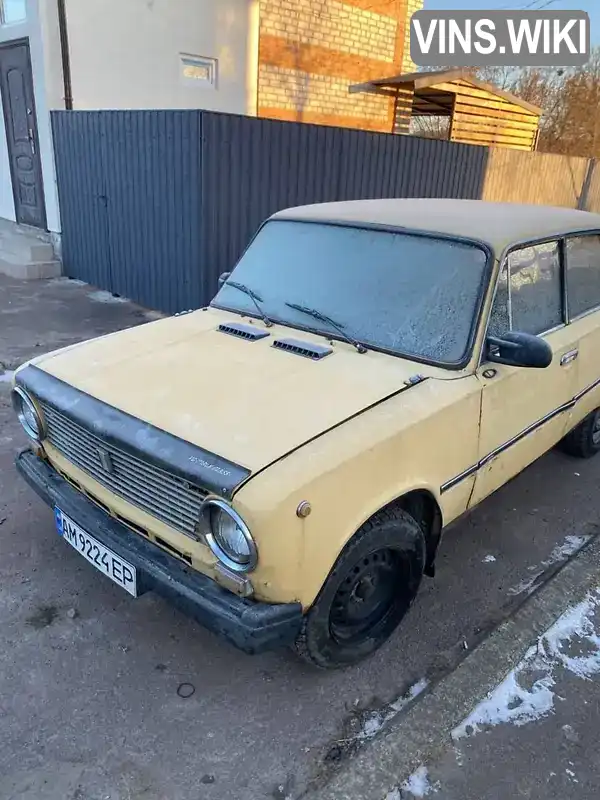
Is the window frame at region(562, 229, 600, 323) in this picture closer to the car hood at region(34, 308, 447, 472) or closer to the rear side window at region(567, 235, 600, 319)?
the rear side window at region(567, 235, 600, 319)

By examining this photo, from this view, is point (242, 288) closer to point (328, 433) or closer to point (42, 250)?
point (328, 433)

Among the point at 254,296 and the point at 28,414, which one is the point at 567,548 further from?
the point at 28,414

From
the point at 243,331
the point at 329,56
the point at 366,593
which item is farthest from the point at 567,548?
the point at 329,56

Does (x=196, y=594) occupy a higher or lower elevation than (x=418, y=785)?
higher

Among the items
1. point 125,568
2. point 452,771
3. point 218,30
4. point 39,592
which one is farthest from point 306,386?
point 218,30

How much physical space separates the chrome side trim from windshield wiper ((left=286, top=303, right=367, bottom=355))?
0.72 metres

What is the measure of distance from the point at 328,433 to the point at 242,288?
61.1 inches

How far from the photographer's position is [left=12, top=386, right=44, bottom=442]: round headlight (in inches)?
111

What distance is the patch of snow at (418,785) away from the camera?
2113 millimetres

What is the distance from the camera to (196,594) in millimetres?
2150

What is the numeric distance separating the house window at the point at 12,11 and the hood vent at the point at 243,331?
861 cm

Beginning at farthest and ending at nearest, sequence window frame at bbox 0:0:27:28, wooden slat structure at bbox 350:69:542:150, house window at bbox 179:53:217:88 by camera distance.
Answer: wooden slat structure at bbox 350:69:542:150
house window at bbox 179:53:217:88
window frame at bbox 0:0:27:28

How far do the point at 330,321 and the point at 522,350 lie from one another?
36.3 inches

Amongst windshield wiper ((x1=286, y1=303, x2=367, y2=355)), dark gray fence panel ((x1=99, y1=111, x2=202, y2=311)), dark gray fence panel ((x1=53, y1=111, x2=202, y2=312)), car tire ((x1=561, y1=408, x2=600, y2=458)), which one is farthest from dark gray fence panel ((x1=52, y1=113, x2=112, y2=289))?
car tire ((x1=561, y1=408, x2=600, y2=458))
